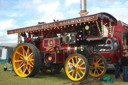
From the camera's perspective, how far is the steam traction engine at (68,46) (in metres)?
5.09

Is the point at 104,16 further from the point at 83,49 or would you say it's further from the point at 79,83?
the point at 79,83

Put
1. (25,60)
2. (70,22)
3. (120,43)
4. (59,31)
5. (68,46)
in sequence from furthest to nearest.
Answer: (120,43) → (59,31) → (25,60) → (68,46) → (70,22)

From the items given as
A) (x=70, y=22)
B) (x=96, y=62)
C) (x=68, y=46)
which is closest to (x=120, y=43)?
(x=96, y=62)

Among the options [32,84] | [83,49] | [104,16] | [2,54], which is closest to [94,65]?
[83,49]

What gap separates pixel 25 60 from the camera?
6.24 m

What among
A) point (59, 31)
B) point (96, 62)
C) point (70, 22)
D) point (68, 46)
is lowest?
point (96, 62)

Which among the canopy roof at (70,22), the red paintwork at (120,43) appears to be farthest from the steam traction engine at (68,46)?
the red paintwork at (120,43)

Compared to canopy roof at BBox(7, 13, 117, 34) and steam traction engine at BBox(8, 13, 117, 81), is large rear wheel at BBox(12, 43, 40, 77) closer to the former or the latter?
steam traction engine at BBox(8, 13, 117, 81)

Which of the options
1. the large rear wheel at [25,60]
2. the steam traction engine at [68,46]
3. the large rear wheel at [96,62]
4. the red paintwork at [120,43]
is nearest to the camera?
the steam traction engine at [68,46]

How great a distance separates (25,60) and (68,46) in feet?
5.88

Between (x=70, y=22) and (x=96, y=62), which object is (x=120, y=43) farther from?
(x=70, y=22)

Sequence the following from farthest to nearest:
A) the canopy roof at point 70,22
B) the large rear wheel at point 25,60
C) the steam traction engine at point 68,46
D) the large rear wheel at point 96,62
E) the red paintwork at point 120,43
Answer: the red paintwork at point 120,43 < the large rear wheel at point 96,62 < the large rear wheel at point 25,60 < the steam traction engine at point 68,46 < the canopy roof at point 70,22

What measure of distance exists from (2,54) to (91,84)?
13.6 meters

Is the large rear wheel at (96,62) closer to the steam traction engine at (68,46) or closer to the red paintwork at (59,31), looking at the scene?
the steam traction engine at (68,46)
